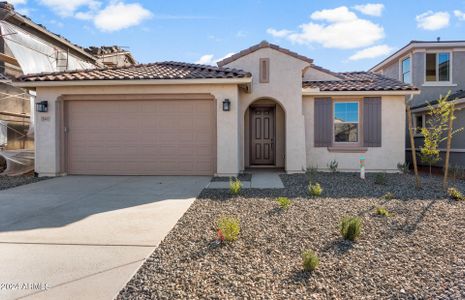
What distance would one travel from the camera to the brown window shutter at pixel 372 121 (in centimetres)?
1159

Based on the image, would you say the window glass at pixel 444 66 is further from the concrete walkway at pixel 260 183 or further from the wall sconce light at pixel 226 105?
the wall sconce light at pixel 226 105

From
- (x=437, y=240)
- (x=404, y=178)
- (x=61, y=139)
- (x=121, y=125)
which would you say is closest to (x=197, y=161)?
(x=121, y=125)

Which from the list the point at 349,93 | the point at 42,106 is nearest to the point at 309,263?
the point at 349,93

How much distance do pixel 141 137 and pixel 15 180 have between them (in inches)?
159

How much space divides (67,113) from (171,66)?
4.04 meters

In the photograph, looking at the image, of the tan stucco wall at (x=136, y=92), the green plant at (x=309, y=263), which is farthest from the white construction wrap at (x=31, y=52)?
the green plant at (x=309, y=263)

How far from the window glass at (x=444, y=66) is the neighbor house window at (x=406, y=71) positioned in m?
1.36

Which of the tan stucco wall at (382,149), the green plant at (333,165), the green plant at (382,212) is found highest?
the tan stucco wall at (382,149)

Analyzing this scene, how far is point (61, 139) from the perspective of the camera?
10.9m

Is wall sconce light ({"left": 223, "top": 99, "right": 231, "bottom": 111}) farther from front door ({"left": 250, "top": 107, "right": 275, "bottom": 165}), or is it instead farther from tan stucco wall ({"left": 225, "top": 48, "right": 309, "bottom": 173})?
front door ({"left": 250, "top": 107, "right": 275, "bottom": 165})

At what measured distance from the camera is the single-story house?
10438 millimetres

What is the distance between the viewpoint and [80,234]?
481 centimetres

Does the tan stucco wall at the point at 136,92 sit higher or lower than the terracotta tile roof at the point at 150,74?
lower

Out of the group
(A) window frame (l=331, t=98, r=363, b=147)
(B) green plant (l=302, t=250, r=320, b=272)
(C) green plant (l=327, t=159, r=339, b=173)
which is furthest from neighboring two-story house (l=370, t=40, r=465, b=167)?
(B) green plant (l=302, t=250, r=320, b=272)
